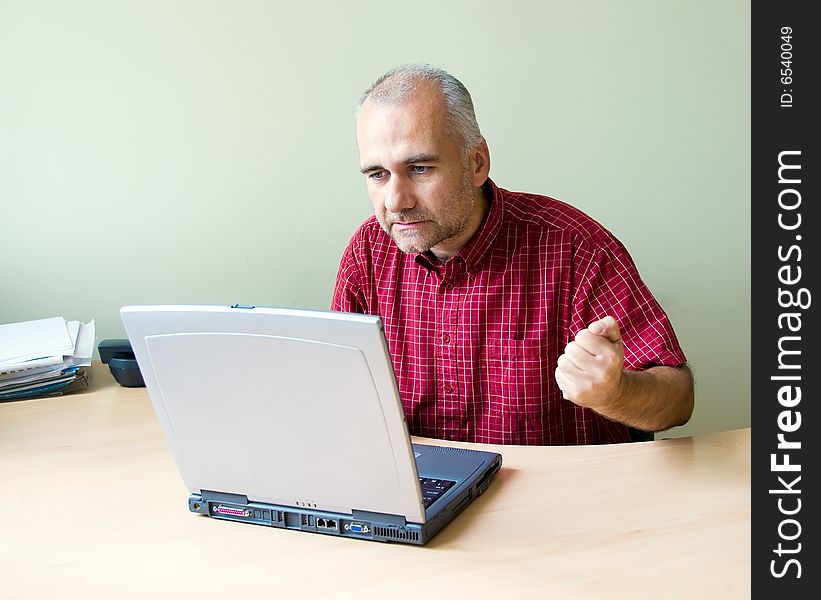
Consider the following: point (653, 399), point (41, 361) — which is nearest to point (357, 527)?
point (653, 399)

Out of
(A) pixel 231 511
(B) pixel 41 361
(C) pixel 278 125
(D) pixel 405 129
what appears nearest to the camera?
(A) pixel 231 511

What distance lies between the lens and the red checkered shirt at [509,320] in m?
1.77

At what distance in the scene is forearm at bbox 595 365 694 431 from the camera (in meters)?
1.47

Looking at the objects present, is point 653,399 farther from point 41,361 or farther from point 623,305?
point 41,361

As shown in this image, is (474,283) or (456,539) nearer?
(456,539)

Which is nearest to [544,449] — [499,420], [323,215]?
[499,420]

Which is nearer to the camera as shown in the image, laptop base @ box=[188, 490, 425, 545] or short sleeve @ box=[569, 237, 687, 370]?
laptop base @ box=[188, 490, 425, 545]

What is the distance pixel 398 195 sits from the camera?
169cm

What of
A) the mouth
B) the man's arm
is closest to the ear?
the mouth

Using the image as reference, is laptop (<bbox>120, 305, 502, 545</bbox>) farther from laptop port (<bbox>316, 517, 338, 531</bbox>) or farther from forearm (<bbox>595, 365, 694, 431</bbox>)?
forearm (<bbox>595, 365, 694, 431</bbox>)

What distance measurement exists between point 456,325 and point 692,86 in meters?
1.10

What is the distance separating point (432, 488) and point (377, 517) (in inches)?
4.6

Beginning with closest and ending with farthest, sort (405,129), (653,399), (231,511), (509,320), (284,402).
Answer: (284,402)
(231,511)
(653,399)
(405,129)
(509,320)
